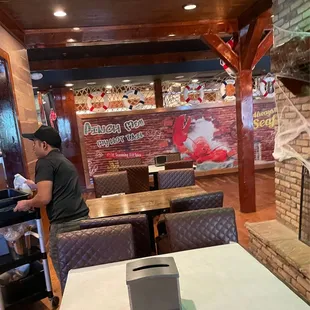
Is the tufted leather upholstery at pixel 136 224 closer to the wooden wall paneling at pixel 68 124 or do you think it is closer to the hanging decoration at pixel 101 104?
the wooden wall paneling at pixel 68 124

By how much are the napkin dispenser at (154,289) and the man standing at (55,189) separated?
1.26 metres

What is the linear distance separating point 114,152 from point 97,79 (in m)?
1.78

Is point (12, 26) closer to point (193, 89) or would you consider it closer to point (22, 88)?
point (22, 88)

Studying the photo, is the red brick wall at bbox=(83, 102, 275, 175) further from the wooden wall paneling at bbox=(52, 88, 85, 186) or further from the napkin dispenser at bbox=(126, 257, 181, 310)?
the napkin dispenser at bbox=(126, 257, 181, 310)

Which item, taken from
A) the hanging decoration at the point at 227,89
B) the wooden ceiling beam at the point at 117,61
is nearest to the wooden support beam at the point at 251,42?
the wooden ceiling beam at the point at 117,61

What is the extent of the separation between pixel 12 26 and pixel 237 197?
4467mm

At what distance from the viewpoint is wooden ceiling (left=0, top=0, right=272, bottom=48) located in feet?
10.7

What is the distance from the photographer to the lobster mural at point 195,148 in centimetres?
727

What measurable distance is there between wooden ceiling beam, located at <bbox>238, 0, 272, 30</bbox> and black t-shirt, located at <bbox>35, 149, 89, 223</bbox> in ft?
9.97

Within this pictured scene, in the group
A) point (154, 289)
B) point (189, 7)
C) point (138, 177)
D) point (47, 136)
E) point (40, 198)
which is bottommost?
point (138, 177)

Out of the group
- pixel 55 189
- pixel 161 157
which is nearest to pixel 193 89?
pixel 161 157

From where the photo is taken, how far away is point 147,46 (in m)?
6.32

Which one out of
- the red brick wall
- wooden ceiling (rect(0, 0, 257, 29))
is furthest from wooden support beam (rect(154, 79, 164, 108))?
wooden ceiling (rect(0, 0, 257, 29))

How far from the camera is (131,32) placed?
420 centimetres
